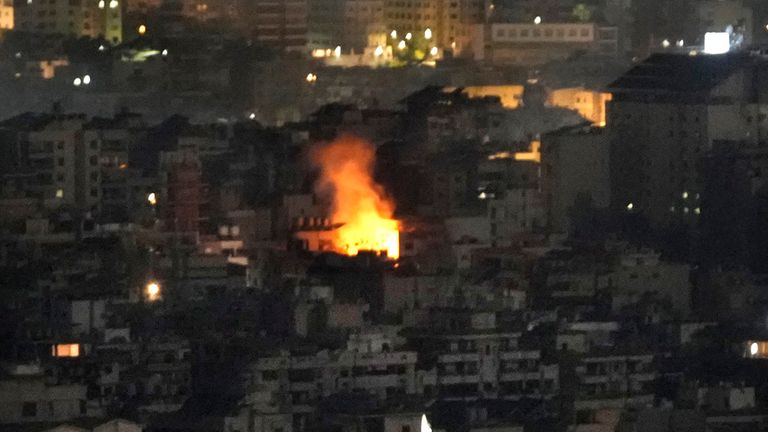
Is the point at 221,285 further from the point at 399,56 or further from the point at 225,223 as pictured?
the point at 399,56

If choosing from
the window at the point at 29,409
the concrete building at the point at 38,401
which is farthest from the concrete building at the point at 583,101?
the window at the point at 29,409

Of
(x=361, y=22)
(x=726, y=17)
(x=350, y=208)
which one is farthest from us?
(x=361, y=22)

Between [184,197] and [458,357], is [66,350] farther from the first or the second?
[184,197]

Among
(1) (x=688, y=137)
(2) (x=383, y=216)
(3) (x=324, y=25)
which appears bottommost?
(2) (x=383, y=216)

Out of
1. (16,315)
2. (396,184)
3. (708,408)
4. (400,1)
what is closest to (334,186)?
(396,184)

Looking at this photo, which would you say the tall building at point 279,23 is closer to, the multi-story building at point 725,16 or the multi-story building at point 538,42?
the multi-story building at point 538,42

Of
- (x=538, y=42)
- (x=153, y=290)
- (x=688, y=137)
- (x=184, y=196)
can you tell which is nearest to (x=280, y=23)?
(x=538, y=42)

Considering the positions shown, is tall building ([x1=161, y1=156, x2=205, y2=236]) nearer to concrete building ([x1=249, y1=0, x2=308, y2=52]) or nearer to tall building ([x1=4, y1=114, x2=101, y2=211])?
tall building ([x1=4, y1=114, x2=101, y2=211])
